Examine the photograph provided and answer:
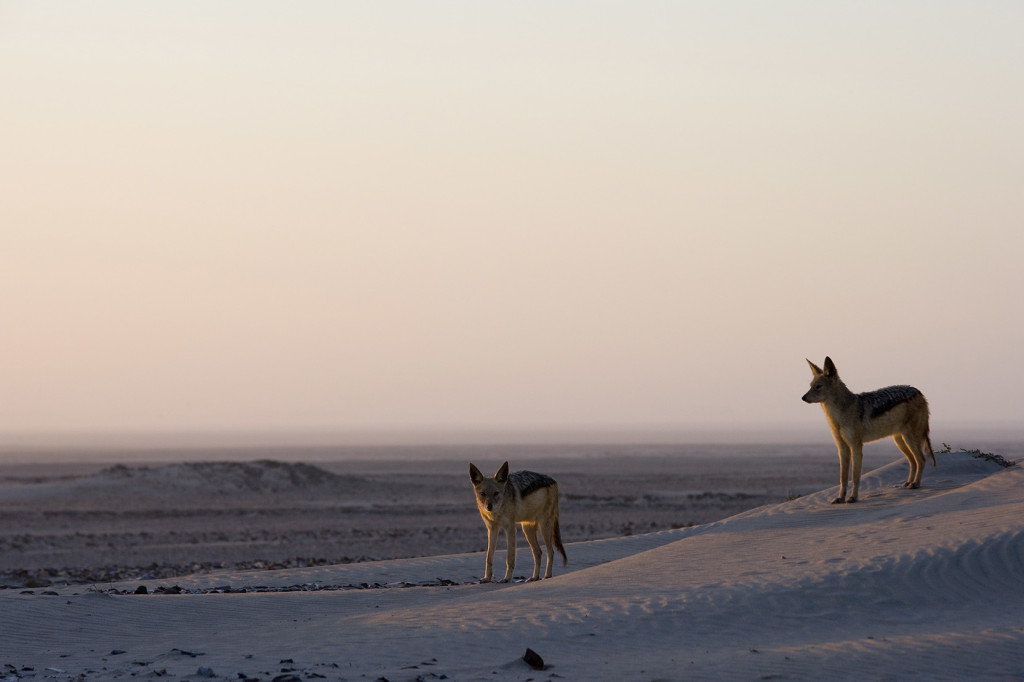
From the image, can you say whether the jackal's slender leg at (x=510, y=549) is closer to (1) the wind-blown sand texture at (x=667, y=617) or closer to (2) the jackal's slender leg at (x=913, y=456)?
(1) the wind-blown sand texture at (x=667, y=617)

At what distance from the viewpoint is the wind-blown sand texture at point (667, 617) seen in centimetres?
1034

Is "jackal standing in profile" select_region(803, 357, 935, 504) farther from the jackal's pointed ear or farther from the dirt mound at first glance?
the dirt mound

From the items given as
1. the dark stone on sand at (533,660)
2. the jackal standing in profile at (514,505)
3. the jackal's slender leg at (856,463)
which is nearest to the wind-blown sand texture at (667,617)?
the dark stone on sand at (533,660)

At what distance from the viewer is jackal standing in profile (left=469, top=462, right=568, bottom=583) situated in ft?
49.4

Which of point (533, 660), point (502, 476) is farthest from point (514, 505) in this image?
point (533, 660)

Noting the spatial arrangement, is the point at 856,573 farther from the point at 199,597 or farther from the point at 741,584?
the point at 199,597

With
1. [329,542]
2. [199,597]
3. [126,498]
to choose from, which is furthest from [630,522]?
[126,498]

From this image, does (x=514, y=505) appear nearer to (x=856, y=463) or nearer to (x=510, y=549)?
(x=510, y=549)

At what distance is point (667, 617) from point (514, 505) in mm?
3693

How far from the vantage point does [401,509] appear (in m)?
43.5

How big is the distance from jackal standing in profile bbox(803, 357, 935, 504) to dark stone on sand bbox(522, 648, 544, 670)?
7.77 metres

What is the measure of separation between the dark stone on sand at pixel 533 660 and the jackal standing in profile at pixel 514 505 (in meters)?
4.53

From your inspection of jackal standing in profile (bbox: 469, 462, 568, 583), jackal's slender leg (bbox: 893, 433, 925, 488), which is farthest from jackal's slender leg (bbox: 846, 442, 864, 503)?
jackal standing in profile (bbox: 469, 462, 568, 583)

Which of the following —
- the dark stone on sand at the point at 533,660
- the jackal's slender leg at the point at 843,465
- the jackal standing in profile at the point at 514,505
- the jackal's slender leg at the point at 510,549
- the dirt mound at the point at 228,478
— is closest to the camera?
the dark stone on sand at the point at 533,660
